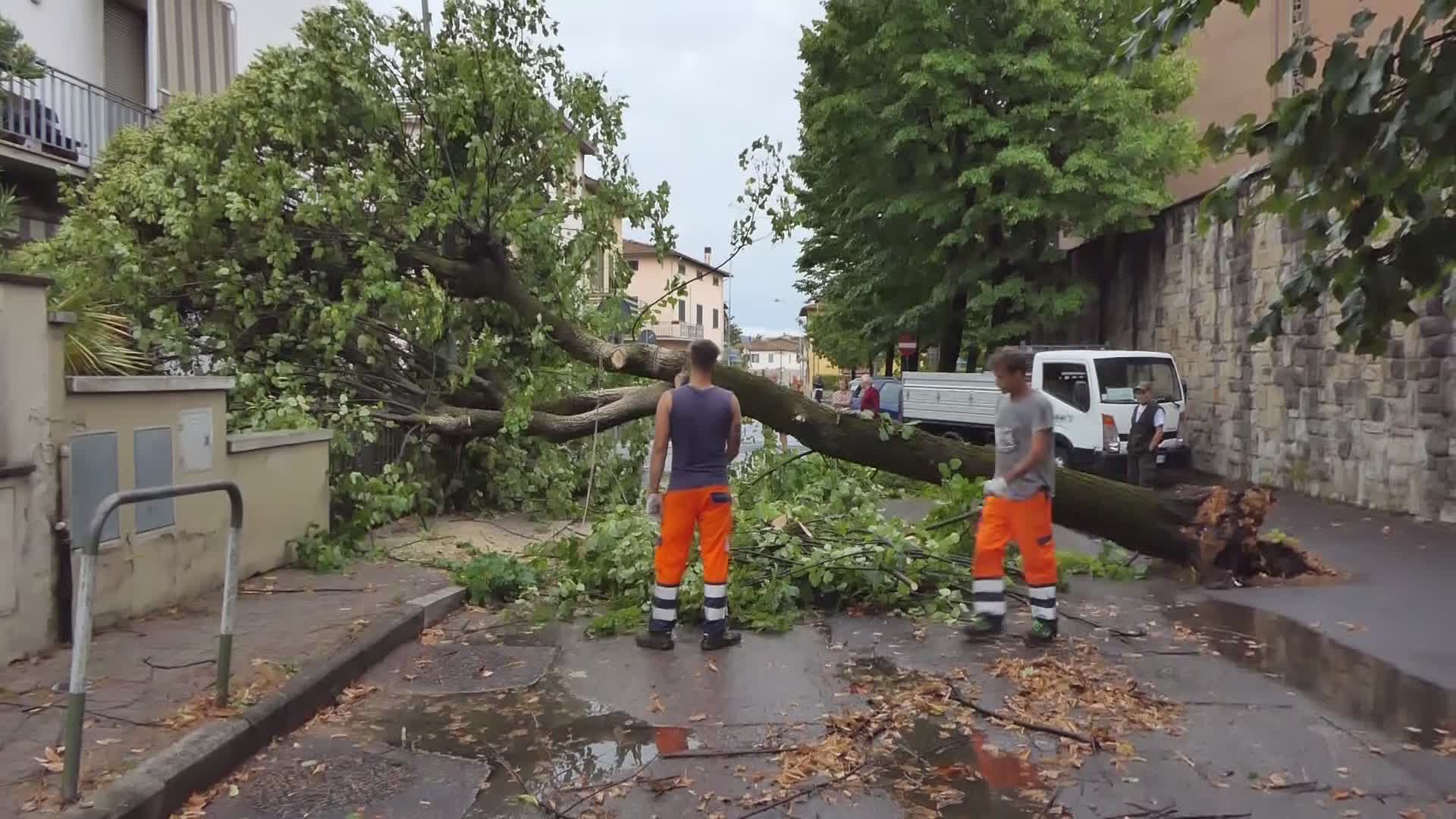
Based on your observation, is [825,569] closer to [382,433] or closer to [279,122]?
[382,433]

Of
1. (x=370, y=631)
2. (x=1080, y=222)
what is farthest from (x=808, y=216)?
(x=370, y=631)

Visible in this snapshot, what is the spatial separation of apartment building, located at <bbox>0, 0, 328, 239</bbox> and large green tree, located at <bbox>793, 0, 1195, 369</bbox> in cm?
1035

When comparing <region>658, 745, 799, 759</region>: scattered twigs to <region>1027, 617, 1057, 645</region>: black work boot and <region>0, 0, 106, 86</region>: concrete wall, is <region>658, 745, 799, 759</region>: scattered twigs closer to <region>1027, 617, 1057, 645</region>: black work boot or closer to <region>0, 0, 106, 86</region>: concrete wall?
<region>1027, 617, 1057, 645</region>: black work boot

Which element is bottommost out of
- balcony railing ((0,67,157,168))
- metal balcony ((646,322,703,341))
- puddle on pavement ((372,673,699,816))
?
puddle on pavement ((372,673,699,816))

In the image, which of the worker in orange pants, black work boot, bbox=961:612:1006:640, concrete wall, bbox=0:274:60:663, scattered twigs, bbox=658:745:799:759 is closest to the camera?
scattered twigs, bbox=658:745:799:759

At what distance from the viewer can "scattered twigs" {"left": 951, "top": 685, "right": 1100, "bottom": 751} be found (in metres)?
4.41

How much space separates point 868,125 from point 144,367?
15.4 m

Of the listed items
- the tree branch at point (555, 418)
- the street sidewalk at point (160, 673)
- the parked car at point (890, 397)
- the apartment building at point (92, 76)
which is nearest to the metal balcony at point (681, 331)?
the parked car at point (890, 397)

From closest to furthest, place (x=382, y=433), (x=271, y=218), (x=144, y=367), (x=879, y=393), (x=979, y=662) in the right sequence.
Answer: (x=979, y=662)
(x=144, y=367)
(x=271, y=218)
(x=382, y=433)
(x=879, y=393)

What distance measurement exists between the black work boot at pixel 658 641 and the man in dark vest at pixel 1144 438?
998 cm

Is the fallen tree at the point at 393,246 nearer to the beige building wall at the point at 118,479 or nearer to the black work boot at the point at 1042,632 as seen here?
the beige building wall at the point at 118,479

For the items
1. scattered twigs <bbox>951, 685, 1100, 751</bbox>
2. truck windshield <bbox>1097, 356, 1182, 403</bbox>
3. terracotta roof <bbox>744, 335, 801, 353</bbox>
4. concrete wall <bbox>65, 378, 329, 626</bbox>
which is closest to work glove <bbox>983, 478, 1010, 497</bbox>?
scattered twigs <bbox>951, 685, 1100, 751</bbox>

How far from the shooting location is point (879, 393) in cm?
2525

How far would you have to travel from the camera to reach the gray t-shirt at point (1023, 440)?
246 inches
